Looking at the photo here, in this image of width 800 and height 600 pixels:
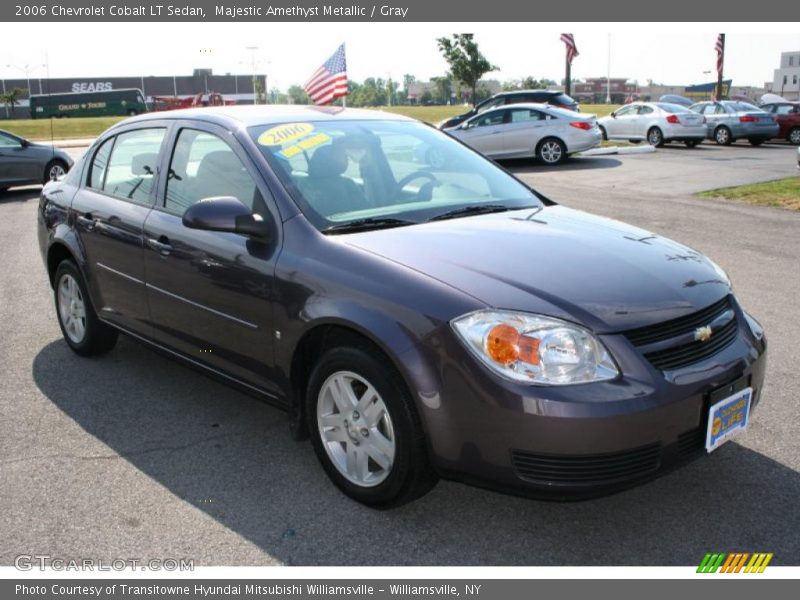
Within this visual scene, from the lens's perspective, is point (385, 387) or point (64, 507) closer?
point (385, 387)

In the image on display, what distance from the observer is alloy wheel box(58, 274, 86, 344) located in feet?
17.9

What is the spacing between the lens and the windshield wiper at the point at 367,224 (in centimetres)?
363

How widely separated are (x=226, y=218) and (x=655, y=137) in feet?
76.0

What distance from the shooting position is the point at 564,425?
2793mm

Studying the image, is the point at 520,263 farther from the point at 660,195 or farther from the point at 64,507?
the point at 660,195

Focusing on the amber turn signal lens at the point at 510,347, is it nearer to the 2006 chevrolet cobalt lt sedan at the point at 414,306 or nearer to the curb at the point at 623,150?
the 2006 chevrolet cobalt lt sedan at the point at 414,306

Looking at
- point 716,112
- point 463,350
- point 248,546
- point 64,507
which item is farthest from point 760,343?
point 716,112

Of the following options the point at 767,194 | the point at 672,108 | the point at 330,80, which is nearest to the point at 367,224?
the point at 767,194

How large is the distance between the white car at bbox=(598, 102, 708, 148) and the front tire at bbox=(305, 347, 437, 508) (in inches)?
901

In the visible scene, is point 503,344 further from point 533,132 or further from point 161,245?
point 533,132

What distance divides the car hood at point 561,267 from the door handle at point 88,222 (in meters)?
2.24

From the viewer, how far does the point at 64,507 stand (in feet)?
11.4

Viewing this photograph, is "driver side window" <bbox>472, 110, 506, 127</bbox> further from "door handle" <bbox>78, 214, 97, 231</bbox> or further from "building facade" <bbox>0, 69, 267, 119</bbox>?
"building facade" <bbox>0, 69, 267, 119</bbox>

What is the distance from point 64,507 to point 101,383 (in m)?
1.68
